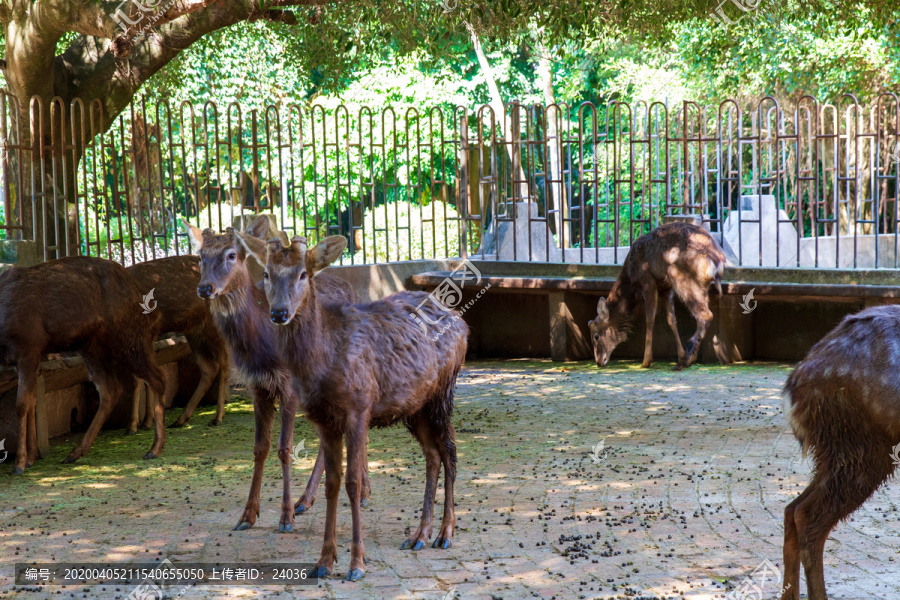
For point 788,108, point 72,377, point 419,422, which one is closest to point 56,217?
point 72,377

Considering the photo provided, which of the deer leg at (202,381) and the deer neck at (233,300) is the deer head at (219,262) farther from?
the deer leg at (202,381)

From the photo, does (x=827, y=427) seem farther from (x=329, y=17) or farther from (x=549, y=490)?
(x=329, y=17)

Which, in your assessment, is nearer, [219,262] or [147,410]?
[219,262]

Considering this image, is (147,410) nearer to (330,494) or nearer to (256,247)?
(256,247)

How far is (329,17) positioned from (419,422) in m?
7.04

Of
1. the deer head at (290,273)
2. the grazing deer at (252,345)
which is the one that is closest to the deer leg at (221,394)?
the grazing deer at (252,345)

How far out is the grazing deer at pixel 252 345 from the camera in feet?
18.9

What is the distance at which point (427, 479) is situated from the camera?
17.3ft

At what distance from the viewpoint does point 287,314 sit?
4.62 meters
